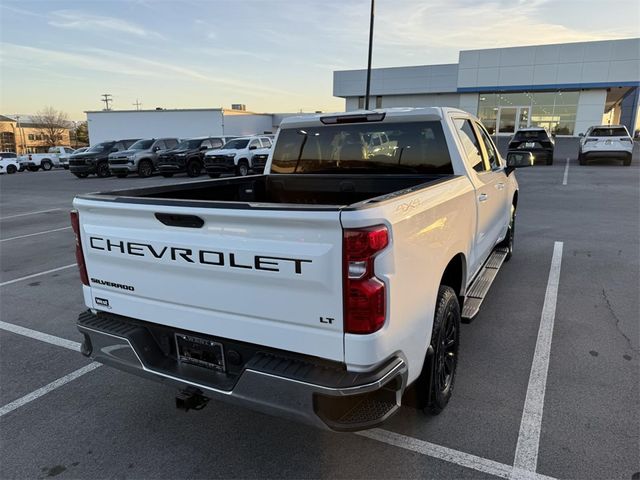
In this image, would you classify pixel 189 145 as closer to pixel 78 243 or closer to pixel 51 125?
pixel 78 243

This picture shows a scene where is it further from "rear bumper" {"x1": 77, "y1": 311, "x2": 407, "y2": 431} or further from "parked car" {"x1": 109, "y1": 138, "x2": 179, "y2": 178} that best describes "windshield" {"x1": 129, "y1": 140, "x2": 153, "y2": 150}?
"rear bumper" {"x1": 77, "y1": 311, "x2": 407, "y2": 431}

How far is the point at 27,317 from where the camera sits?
4844mm

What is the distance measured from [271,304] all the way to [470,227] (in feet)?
6.28

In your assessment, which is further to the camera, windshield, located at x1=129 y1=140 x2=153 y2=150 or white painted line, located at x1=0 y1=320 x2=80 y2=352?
windshield, located at x1=129 y1=140 x2=153 y2=150

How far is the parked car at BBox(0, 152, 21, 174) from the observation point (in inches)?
1242

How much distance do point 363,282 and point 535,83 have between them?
3379cm

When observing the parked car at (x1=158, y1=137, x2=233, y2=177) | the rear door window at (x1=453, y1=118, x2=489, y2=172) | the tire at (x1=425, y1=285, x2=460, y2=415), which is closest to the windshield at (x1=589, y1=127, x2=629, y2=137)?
the parked car at (x1=158, y1=137, x2=233, y2=177)

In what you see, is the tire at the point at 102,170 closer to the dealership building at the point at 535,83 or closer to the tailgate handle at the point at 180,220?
the dealership building at the point at 535,83

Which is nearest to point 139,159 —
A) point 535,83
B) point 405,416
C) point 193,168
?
point 193,168

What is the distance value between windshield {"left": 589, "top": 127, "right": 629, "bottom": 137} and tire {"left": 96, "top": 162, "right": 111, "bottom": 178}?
23.2 metres

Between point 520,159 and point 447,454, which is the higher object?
point 520,159

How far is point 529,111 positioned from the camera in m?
32.0

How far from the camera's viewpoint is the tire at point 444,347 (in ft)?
9.04

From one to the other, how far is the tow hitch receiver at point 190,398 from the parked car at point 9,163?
3624cm
